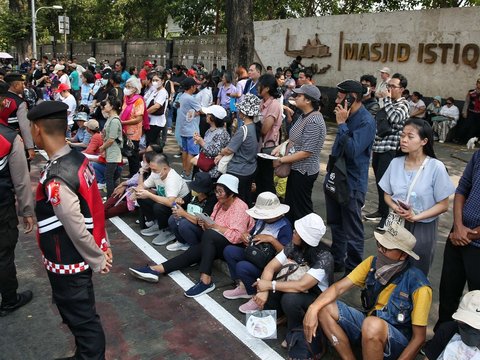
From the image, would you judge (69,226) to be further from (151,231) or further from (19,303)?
(151,231)

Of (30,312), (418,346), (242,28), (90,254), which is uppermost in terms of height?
(242,28)

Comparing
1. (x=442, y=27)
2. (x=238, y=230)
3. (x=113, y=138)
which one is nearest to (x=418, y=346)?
(x=238, y=230)

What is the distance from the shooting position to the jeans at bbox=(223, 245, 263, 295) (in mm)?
4094

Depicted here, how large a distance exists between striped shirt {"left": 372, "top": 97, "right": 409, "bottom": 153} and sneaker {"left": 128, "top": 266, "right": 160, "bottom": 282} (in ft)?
10.2

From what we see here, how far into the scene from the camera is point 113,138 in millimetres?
6668

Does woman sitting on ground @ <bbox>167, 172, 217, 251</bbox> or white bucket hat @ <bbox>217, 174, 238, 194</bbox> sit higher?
white bucket hat @ <bbox>217, 174, 238, 194</bbox>

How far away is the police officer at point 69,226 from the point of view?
9.22 ft

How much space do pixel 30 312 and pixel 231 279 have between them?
6.30 ft

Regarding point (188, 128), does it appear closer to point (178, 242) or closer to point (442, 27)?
point (178, 242)

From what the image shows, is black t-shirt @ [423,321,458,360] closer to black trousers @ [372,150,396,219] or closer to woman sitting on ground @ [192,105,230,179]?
black trousers @ [372,150,396,219]

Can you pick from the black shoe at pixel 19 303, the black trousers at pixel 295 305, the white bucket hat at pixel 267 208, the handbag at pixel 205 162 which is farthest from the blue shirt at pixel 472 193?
the black shoe at pixel 19 303

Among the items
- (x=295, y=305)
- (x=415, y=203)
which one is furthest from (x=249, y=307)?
(x=415, y=203)

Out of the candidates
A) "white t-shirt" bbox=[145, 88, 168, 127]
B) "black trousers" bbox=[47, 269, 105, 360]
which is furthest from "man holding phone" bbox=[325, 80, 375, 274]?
"white t-shirt" bbox=[145, 88, 168, 127]

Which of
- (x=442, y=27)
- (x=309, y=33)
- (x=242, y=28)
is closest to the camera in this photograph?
(x=242, y=28)
